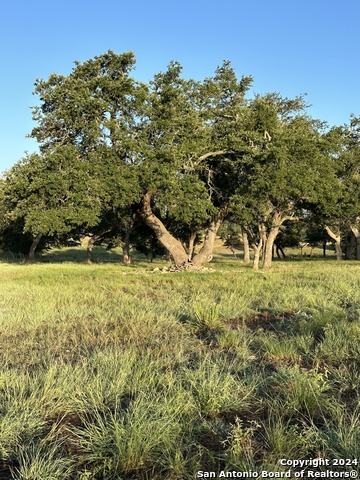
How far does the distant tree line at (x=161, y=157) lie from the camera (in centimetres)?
2211

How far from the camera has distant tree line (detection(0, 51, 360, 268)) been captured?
22.1m

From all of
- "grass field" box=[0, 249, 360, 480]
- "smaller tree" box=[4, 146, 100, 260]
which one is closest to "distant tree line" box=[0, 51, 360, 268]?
"smaller tree" box=[4, 146, 100, 260]

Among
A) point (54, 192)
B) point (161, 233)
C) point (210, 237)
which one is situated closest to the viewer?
point (54, 192)

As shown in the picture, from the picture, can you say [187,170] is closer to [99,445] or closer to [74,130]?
[74,130]

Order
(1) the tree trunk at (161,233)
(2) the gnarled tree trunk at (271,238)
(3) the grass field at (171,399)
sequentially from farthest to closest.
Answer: (2) the gnarled tree trunk at (271,238), (1) the tree trunk at (161,233), (3) the grass field at (171,399)

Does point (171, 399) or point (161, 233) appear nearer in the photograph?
point (171, 399)

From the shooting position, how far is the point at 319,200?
2955 centimetres

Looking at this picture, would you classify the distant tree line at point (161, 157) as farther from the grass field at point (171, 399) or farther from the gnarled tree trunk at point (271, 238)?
the grass field at point (171, 399)

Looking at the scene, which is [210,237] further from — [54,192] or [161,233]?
[54,192]

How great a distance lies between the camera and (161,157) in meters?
22.4

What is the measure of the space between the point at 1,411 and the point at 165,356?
2.42 m

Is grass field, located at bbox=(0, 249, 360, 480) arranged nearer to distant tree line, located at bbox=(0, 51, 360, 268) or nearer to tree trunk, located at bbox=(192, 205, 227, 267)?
Result: distant tree line, located at bbox=(0, 51, 360, 268)

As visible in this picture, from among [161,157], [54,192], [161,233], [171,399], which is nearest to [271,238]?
[161,233]

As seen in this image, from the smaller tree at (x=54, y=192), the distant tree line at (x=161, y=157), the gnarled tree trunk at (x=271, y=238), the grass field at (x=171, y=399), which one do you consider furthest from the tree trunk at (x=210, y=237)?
the grass field at (x=171, y=399)
